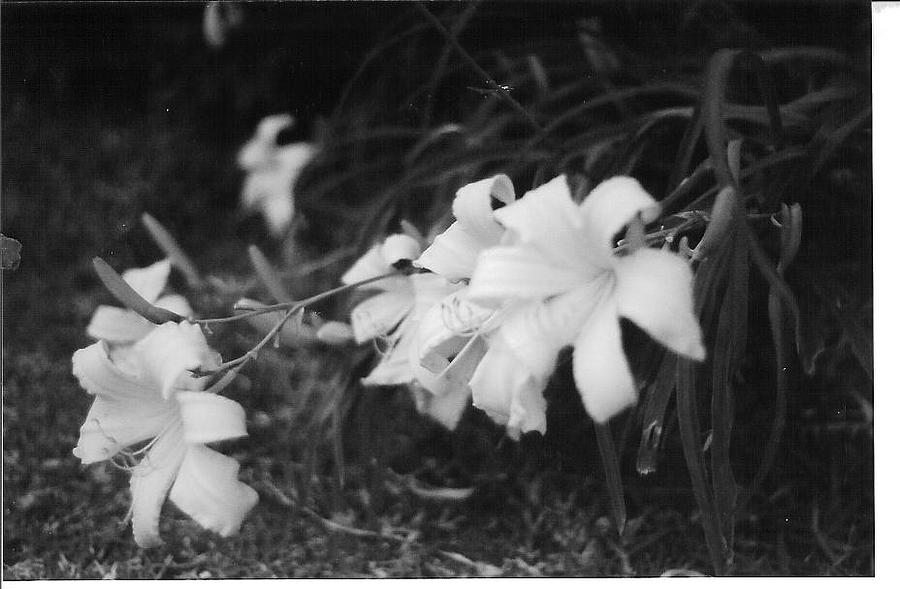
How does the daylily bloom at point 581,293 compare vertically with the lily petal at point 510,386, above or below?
above

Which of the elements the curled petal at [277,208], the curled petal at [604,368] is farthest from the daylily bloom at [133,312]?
the curled petal at [604,368]

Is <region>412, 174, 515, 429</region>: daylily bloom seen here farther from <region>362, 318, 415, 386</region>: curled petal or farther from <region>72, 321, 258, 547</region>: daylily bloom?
<region>72, 321, 258, 547</region>: daylily bloom

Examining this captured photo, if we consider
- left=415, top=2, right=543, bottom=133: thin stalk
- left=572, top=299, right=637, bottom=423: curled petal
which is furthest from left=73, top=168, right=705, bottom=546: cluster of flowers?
left=415, top=2, right=543, bottom=133: thin stalk

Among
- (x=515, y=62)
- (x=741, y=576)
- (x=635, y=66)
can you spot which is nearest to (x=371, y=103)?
(x=515, y=62)

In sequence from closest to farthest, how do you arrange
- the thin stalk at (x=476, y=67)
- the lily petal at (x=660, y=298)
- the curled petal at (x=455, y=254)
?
the lily petal at (x=660, y=298) → the curled petal at (x=455, y=254) → the thin stalk at (x=476, y=67)

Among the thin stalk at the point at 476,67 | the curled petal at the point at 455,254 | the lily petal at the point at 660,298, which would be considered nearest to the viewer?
the lily petal at the point at 660,298

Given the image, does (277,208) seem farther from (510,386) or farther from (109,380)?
(510,386)

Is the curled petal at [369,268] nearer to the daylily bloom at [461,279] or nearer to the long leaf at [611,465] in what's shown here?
the daylily bloom at [461,279]
